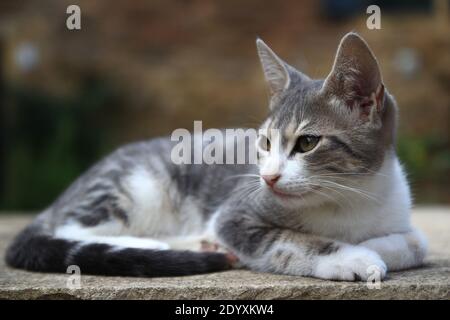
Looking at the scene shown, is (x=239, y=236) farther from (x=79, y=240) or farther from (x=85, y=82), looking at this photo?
(x=85, y=82)

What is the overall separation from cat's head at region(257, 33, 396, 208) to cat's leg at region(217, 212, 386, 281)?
7.4 inches

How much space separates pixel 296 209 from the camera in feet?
8.14

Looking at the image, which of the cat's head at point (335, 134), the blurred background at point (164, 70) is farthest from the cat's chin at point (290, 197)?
the blurred background at point (164, 70)

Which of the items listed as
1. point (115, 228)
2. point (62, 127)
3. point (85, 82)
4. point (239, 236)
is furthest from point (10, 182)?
point (239, 236)

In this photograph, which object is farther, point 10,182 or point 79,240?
point 10,182

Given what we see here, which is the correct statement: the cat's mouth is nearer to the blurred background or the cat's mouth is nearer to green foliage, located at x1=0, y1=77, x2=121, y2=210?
the blurred background

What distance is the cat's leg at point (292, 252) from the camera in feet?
7.18

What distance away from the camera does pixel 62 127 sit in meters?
7.11

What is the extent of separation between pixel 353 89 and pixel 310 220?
537 millimetres

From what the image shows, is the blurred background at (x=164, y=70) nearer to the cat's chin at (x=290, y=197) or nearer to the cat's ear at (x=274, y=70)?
the cat's ear at (x=274, y=70)

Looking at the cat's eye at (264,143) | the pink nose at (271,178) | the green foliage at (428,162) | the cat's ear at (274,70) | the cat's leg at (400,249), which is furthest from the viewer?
the green foliage at (428,162)

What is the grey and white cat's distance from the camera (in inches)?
89.7

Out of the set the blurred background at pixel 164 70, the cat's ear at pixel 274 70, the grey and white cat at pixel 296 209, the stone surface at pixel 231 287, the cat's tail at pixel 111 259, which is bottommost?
the stone surface at pixel 231 287

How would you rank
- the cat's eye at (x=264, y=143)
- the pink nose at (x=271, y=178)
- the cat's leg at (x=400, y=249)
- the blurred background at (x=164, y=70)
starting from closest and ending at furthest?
the pink nose at (x=271, y=178) → the cat's leg at (x=400, y=249) → the cat's eye at (x=264, y=143) → the blurred background at (x=164, y=70)
